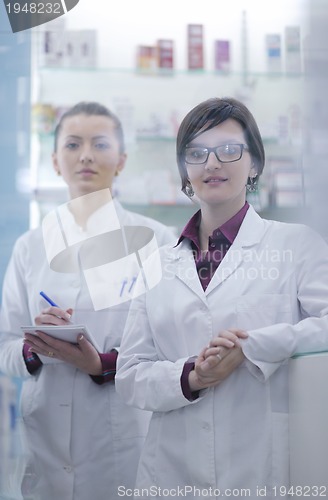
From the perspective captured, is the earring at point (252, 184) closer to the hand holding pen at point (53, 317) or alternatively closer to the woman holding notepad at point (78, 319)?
the woman holding notepad at point (78, 319)

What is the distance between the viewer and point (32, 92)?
6.98ft

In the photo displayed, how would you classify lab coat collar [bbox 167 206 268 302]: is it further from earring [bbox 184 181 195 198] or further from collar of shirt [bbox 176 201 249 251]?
earring [bbox 184 181 195 198]

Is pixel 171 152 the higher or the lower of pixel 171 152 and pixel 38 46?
the lower

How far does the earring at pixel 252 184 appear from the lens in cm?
196

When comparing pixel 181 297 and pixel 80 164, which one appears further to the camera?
pixel 80 164

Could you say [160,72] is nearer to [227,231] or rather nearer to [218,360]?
[227,231]

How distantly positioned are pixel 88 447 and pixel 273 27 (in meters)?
1.29

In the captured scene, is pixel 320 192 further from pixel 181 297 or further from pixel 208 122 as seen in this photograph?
pixel 181 297

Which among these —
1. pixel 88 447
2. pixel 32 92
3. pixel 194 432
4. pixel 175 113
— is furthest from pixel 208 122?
pixel 88 447

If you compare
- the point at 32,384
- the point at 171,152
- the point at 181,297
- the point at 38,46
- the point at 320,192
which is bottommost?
the point at 32,384

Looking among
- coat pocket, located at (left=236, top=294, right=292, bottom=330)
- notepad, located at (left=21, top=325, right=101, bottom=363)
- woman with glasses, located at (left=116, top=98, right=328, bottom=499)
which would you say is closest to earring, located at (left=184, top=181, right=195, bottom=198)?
woman with glasses, located at (left=116, top=98, right=328, bottom=499)

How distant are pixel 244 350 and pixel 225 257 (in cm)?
27

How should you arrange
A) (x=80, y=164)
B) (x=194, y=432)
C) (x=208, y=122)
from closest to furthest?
(x=194, y=432) < (x=208, y=122) < (x=80, y=164)

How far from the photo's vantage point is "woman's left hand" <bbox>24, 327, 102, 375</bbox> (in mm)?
1999
